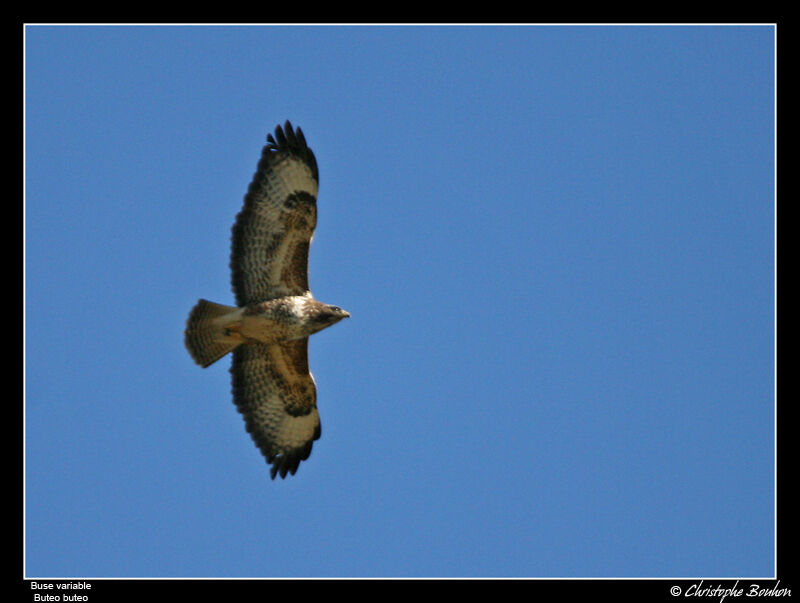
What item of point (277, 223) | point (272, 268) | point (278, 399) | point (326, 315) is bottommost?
point (278, 399)

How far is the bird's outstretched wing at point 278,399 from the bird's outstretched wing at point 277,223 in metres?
0.71

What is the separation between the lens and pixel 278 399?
51.7 feet

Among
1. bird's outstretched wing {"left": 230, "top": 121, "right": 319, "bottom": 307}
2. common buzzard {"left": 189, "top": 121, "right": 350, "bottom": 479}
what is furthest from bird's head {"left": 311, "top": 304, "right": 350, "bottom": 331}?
bird's outstretched wing {"left": 230, "top": 121, "right": 319, "bottom": 307}

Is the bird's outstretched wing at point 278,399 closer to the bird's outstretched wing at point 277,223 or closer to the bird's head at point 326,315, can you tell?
the bird's head at point 326,315

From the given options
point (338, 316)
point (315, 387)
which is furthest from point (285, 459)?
point (338, 316)

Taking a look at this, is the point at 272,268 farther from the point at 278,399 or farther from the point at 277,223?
the point at 278,399

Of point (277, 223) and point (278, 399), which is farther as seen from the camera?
point (278, 399)

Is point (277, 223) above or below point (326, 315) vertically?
above

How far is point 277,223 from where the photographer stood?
14.9 meters

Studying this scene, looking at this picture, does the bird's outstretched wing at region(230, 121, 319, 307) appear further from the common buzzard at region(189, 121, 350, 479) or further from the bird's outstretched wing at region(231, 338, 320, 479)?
the bird's outstretched wing at region(231, 338, 320, 479)

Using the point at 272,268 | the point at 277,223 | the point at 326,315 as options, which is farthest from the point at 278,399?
the point at 277,223

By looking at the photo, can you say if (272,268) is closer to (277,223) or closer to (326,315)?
(277,223)

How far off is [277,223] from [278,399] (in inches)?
83.2
